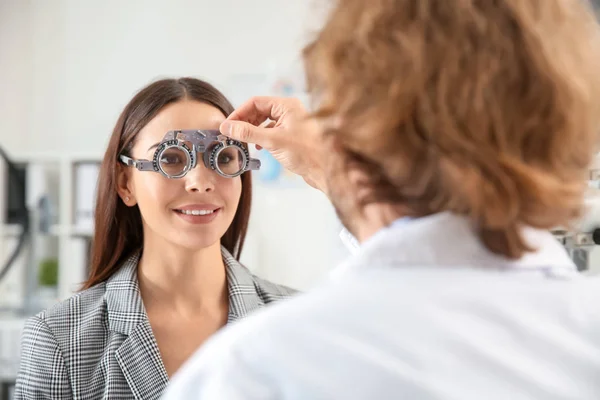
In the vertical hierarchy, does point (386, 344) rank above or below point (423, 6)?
below

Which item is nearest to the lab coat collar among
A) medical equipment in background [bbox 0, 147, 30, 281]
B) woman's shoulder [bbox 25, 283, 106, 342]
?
woman's shoulder [bbox 25, 283, 106, 342]

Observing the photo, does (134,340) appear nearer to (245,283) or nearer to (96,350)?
(96,350)

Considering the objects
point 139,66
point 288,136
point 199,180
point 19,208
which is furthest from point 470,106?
point 139,66

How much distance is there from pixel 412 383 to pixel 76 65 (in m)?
4.53

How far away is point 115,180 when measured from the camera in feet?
6.42

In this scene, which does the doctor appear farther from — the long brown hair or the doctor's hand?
the long brown hair

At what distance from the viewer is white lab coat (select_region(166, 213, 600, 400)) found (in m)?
0.80

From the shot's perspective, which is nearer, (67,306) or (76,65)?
(67,306)

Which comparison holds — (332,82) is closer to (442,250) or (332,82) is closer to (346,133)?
(346,133)

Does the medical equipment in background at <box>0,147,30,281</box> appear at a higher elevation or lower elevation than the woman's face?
lower

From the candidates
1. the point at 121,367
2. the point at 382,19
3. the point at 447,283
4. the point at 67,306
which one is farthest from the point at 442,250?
the point at 67,306

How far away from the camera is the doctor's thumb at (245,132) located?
1.78m

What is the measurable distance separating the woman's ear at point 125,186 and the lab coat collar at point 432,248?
121 cm

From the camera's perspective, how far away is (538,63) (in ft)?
2.79
